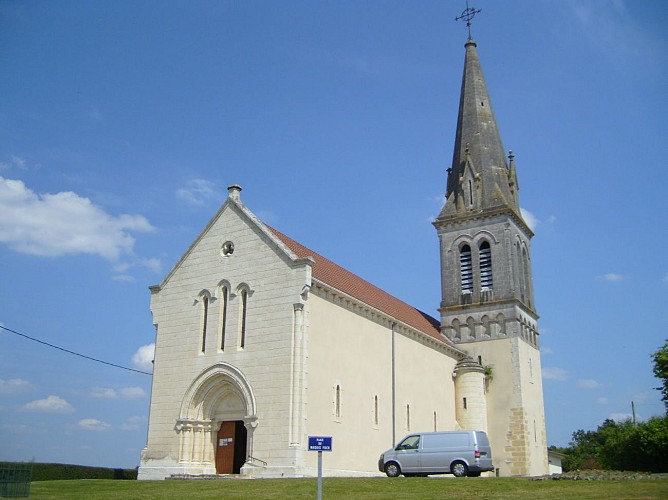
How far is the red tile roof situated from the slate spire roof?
8.08 metres

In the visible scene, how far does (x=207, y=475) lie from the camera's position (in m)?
28.3

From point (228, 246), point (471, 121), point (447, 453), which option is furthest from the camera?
point (471, 121)

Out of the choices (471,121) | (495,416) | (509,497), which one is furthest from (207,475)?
(471,121)

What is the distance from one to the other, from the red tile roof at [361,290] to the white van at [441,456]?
310 inches

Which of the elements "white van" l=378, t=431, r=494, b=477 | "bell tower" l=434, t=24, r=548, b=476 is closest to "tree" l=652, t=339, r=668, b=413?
"bell tower" l=434, t=24, r=548, b=476

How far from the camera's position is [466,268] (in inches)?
1874

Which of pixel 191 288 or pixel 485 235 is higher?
pixel 485 235

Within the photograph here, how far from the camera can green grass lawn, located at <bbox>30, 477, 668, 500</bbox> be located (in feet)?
58.4

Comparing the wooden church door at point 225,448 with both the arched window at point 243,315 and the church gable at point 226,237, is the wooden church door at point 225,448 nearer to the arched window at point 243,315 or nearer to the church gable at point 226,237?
the arched window at point 243,315

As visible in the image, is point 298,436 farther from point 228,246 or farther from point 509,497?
point 509,497

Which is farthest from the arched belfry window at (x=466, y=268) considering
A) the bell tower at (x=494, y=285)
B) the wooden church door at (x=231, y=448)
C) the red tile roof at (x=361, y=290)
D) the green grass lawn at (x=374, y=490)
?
the green grass lawn at (x=374, y=490)

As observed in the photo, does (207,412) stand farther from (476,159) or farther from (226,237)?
(476,159)

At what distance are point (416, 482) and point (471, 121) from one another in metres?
34.7

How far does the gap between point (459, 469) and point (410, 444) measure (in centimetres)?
223
